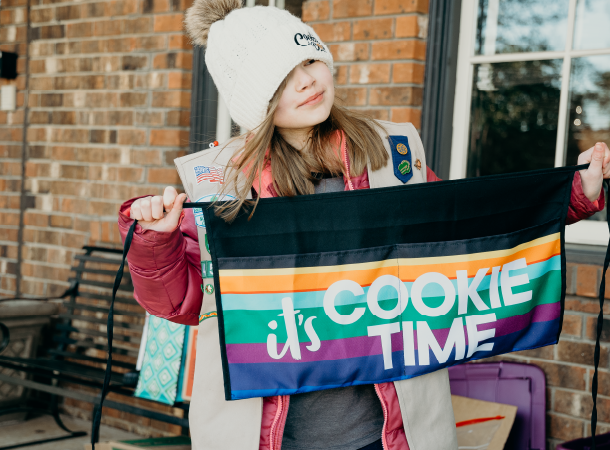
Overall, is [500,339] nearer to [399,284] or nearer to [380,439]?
[399,284]

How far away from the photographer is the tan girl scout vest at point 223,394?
1491mm

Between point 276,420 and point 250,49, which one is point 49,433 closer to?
point 276,420

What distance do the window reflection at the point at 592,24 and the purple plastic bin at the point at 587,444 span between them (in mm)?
1639

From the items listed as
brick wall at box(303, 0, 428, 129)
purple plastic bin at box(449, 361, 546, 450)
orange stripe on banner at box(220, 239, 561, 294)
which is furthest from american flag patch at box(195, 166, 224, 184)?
purple plastic bin at box(449, 361, 546, 450)

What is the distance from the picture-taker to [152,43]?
3.64 m

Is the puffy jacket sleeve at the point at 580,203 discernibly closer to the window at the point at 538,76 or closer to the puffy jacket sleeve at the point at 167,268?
the puffy jacket sleeve at the point at 167,268

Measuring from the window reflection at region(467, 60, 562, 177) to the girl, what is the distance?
141 cm

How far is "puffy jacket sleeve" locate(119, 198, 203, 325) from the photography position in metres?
1.43

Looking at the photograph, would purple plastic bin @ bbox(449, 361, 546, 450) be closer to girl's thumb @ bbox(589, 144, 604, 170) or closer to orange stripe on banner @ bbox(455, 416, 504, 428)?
orange stripe on banner @ bbox(455, 416, 504, 428)

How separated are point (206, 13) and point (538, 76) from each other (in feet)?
6.00

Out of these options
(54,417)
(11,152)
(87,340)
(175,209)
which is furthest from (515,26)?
(54,417)

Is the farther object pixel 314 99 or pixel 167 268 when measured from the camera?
pixel 314 99

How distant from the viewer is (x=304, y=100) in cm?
162

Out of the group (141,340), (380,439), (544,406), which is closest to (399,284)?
(380,439)
